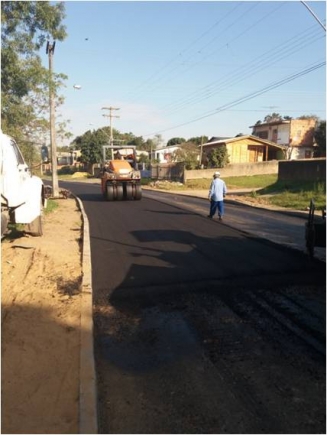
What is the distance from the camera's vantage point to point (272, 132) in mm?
63656

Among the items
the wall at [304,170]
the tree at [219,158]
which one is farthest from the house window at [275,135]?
the wall at [304,170]

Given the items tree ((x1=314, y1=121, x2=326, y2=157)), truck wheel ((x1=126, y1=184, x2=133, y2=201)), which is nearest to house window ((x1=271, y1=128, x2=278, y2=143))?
tree ((x1=314, y1=121, x2=326, y2=157))

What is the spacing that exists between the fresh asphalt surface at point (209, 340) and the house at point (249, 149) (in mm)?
45227

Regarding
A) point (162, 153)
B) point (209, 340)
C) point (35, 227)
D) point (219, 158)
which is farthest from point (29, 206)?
point (162, 153)

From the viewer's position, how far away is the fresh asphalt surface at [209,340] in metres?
3.57

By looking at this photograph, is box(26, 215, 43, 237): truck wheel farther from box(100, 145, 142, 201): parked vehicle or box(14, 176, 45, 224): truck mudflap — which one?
box(100, 145, 142, 201): parked vehicle

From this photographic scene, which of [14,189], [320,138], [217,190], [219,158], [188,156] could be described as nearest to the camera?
[14,189]

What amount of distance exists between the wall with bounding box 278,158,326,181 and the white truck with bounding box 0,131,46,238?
65.2 feet

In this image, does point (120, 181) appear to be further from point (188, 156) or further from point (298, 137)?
point (298, 137)

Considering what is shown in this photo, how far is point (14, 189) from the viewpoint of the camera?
8.17m

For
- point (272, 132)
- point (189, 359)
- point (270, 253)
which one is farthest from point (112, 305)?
point (272, 132)

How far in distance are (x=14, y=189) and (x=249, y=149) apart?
49.2 m

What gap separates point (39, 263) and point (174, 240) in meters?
3.63

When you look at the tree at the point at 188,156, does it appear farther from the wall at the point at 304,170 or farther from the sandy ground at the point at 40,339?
the sandy ground at the point at 40,339
